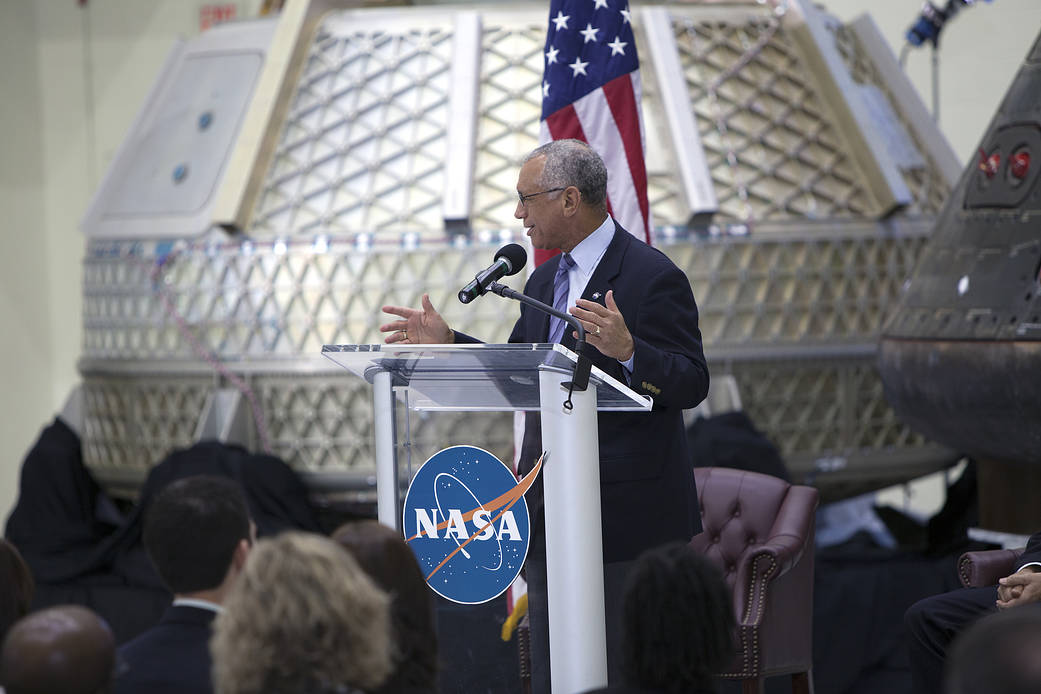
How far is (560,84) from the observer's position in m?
4.16

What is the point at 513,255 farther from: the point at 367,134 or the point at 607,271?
the point at 367,134

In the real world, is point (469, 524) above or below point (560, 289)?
below

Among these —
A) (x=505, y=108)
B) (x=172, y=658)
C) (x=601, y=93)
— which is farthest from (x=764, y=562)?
(x=505, y=108)

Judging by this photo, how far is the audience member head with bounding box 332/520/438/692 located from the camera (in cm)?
197

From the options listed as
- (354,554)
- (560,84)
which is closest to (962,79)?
(560,84)

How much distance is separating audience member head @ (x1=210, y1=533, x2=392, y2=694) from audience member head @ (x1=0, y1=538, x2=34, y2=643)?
31.8 inches

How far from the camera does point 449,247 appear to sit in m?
5.21

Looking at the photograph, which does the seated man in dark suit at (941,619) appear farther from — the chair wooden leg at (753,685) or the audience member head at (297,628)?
the audience member head at (297,628)

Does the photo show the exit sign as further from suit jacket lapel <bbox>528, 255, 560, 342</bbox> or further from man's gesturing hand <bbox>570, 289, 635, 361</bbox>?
man's gesturing hand <bbox>570, 289, 635, 361</bbox>

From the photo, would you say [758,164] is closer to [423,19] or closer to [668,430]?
[423,19]

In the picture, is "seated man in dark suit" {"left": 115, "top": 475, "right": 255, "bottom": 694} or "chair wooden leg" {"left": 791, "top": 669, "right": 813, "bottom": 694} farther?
"chair wooden leg" {"left": 791, "top": 669, "right": 813, "bottom": 694}

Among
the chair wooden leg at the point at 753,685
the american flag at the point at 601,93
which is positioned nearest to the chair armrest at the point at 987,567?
the chair wooden leg at the point at 753,685

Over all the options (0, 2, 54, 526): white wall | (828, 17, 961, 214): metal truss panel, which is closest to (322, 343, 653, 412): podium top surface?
(828, 17, 961, 214): metal truss panel

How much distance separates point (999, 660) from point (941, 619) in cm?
177
